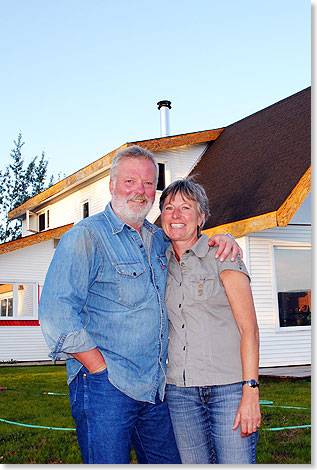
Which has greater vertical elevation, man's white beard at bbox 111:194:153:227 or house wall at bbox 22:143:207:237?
house wall at bbox 22:143:207:237

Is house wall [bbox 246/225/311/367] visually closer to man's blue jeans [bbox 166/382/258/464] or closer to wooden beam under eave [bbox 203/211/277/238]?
wooden beam under eave [bbox 203/211/277/238]

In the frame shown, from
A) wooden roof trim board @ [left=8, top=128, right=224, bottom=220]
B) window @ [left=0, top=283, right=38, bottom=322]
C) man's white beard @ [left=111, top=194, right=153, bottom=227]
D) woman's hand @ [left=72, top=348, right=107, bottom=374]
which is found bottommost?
window @ [left=0, top=283, right=38, bottom=322]

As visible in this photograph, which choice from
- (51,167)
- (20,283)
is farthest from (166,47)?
(51,167)

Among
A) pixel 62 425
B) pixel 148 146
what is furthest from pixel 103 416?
pixel 148 146

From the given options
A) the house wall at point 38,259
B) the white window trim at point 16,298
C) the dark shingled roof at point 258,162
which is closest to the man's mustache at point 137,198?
the dark shingled roof at point 258,162

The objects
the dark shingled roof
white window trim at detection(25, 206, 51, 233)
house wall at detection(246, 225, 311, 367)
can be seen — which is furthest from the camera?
white window trim at detection(25, 206, 51, 233)

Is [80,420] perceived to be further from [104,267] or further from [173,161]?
[173,161]

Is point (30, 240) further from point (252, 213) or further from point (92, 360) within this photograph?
point (92, 360)

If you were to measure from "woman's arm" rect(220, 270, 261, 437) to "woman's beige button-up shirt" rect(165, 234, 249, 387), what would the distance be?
0.19ft

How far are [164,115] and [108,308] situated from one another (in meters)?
16.7

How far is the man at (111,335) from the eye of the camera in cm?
236

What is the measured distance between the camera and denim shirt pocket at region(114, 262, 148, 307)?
2484 millimetres

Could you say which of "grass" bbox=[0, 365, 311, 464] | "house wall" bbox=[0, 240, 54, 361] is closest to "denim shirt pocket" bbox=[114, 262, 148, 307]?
"grass" bbox=[0, 365, 311, 464]

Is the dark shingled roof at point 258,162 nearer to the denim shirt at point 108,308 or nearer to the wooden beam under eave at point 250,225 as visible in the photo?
the wooden beam under eave at point 250,225
